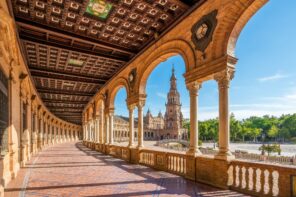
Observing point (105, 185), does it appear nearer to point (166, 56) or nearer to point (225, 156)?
point (225, 156)

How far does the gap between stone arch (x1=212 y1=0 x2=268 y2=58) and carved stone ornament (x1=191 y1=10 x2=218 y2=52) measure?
242 mm

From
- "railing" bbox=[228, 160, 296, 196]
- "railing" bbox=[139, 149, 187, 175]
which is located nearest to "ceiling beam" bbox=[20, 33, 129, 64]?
"railing" bbox=[139, 149, 187, 175]

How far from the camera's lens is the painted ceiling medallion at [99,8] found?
825cm

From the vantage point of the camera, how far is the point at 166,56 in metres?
10.9

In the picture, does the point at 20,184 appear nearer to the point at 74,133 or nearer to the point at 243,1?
the point at 243,1

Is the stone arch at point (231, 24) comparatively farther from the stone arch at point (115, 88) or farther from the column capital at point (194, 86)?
the stone arch at point (115, 88)

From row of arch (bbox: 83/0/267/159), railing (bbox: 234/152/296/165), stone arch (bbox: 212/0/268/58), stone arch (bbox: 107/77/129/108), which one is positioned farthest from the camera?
railing (bbox: 234/152/296/165)

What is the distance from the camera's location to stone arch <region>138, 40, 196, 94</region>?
8.84m

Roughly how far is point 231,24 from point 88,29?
21.7 feet

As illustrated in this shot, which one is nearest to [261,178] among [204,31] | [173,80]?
[204,31]

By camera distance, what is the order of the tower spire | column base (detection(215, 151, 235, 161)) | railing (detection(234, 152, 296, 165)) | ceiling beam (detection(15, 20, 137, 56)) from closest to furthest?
column base (detection(215, 151, 235, 161)) < ceiling beam (detection(15, 20, 137, 56)) < railing (detection(234, 152, 296, 165)) < the tower spire

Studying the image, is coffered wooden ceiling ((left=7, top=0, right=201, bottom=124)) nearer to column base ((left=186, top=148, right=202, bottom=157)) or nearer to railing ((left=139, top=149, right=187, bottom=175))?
column base ((left=186, top=148, right=202, bottom=157))

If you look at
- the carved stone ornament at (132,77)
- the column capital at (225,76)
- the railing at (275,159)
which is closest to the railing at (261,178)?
the column capital at (225,76)

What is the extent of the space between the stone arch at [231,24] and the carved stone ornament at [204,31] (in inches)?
9.5
